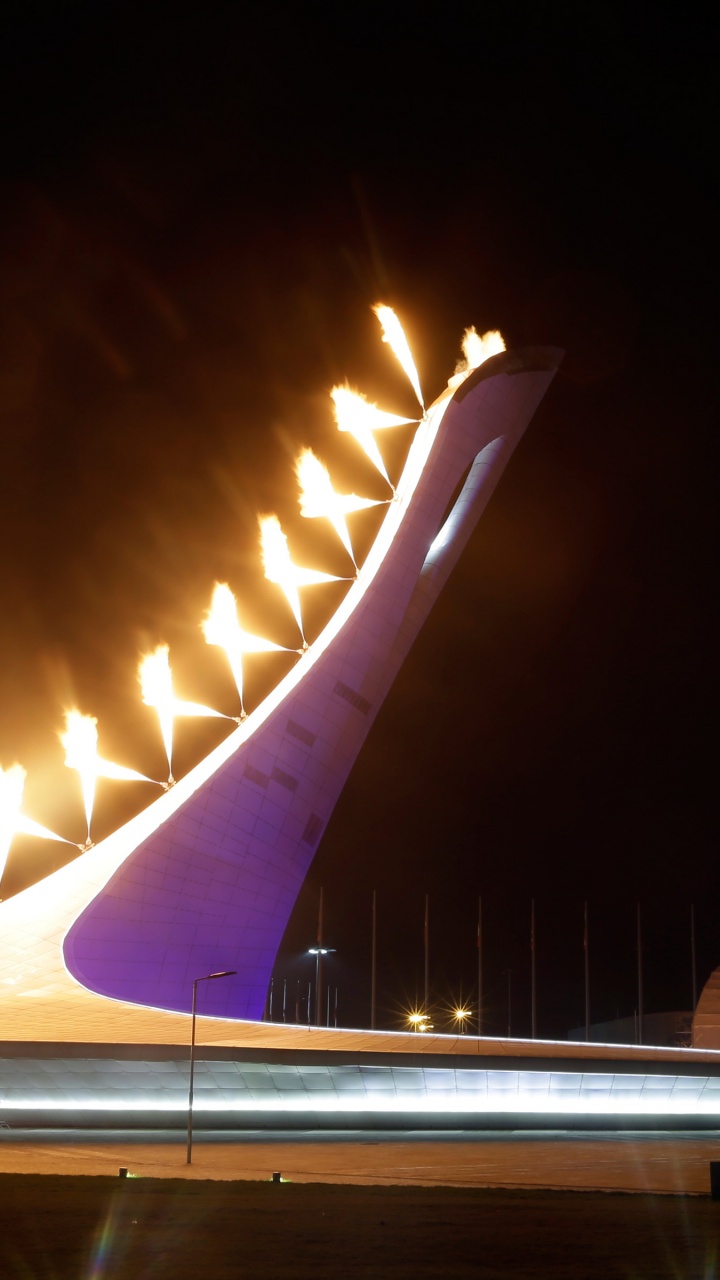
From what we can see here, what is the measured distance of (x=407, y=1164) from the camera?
60.1 ft

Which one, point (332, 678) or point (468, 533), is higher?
point (468, 533)

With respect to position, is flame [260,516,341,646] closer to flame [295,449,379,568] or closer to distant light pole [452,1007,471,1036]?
flame [295,449,379,568]

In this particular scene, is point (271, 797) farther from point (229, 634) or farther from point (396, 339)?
point (396, 339)

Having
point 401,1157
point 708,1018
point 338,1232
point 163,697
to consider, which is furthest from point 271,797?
point 338,1232

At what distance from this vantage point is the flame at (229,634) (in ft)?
100

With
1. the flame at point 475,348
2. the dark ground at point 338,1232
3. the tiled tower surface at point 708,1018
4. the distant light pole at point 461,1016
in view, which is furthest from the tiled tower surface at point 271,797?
the distant light pole at point 461,1016

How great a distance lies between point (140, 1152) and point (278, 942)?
35.4 feet

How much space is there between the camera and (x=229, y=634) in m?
30.7

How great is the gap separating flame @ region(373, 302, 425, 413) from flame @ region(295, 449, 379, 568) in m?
4.03

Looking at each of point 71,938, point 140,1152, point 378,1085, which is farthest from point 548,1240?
point 71,938

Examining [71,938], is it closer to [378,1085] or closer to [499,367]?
[378,1085]

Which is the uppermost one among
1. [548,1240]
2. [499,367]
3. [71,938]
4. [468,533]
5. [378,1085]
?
[499,367]

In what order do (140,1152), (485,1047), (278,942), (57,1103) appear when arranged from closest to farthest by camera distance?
(140,1152) < (57,1103) < (485,1047) < (278,942)

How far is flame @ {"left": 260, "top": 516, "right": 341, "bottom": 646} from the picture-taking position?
31531mm
